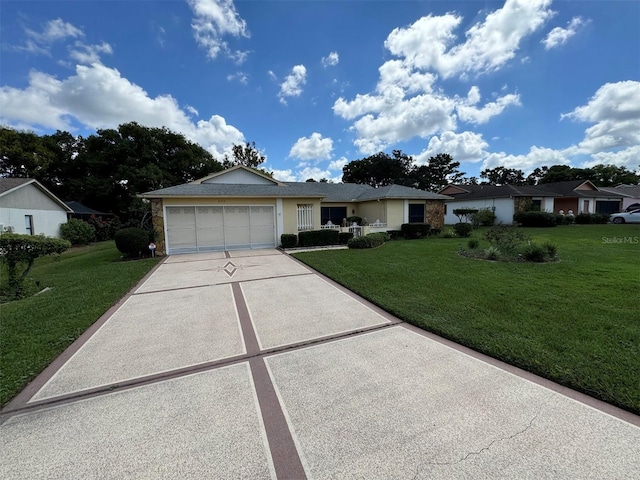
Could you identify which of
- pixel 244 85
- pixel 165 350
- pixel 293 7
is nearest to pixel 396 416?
pixel 165 350

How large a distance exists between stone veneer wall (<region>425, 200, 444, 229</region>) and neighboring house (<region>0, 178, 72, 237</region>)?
80.1 feet

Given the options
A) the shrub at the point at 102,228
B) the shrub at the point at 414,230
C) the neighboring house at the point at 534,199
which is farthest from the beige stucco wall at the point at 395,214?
the shrub at the point at 102,228

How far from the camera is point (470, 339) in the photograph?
12.0ft

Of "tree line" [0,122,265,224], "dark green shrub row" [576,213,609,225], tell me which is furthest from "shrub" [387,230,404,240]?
"tree line" [0,122,265,224]

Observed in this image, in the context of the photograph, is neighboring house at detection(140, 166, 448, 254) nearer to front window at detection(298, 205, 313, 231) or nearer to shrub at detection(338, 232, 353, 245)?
front window at detection(298, 205, 313, 231)

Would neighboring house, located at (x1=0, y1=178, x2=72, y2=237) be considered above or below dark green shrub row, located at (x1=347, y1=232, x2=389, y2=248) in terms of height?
above

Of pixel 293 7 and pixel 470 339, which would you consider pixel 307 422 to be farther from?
pixel 293 7

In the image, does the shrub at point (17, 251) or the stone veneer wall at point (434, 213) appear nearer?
the shrub at point (17, 251)

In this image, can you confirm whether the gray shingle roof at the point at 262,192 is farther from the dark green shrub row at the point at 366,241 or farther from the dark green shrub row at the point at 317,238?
the dark green shrub row at the point at 366,241

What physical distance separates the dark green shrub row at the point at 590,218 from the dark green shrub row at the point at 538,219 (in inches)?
190

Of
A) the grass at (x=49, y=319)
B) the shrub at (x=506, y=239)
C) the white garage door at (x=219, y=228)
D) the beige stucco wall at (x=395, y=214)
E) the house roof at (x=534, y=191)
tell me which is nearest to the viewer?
the grass at (x=49, y=319)

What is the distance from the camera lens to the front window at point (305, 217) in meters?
14.2

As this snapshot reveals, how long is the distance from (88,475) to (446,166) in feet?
159

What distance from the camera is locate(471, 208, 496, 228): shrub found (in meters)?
21.8
